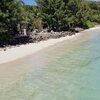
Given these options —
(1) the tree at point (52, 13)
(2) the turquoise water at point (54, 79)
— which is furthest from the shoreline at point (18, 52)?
(1) the tree at point (52, 13)

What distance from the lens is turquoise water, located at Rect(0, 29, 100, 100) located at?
14013 millimetres

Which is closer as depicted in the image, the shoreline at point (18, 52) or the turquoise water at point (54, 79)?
the turquoise water at point (54, 79)

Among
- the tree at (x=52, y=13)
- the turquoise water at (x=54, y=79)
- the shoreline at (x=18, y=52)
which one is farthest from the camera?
the tree at (x=52, y=13)

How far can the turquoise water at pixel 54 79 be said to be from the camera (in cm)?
1401

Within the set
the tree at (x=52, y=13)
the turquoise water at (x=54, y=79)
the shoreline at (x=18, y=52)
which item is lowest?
the turquoise water at (x=54, y=79)

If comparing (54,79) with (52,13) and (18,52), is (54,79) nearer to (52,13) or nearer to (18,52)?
(18,52)

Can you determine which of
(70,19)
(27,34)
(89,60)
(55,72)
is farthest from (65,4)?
(55,72)

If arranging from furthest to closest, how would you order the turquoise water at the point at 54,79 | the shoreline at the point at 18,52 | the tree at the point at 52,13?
the tree at the point at 52,13, the shoreline at the point at 18,52, the turquoise water at the point at 54,79

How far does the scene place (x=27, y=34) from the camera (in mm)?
39469

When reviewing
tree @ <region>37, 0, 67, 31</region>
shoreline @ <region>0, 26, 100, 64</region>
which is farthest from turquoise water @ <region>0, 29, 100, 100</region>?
tree @ <region>37, 0, 67, 31</region>

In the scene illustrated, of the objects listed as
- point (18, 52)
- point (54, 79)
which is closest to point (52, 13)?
A: point (18, 52)

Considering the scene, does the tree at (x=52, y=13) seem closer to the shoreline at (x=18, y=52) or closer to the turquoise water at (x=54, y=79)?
the shoreline at (x=18, y=52)

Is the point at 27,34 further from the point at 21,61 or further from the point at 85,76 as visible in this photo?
the point at 85,76

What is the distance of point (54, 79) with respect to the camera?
17.2 metres
